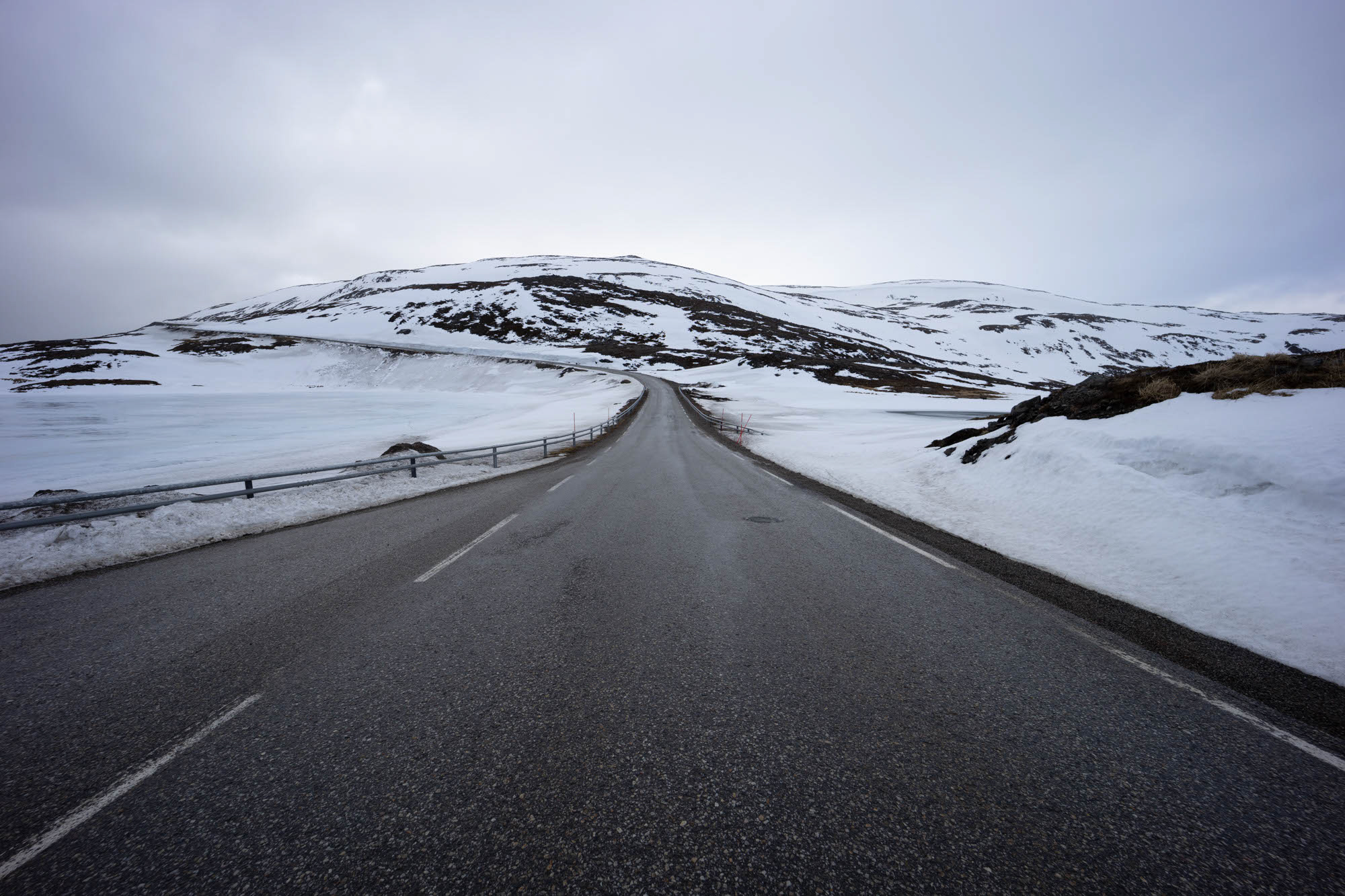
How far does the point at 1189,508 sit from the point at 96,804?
10.7 metres

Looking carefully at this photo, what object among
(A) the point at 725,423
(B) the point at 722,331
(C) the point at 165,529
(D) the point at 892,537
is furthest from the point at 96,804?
(B) the point at 722,331

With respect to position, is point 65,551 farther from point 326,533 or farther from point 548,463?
point 548,463

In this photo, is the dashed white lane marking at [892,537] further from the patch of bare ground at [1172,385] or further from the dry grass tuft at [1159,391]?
the dry grass tuft at [1159,391]

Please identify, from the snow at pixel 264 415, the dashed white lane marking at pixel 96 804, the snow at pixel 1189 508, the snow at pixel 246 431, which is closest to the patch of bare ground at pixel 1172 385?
the snow at pixel 1189 508

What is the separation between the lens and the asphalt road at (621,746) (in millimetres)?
2178

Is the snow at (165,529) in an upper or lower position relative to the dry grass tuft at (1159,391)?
lower

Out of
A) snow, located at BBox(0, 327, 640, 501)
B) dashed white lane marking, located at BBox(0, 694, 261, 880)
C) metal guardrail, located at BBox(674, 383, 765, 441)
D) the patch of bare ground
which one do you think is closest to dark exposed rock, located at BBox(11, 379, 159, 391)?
snow, located at BBox(0, 327, 640, 501)

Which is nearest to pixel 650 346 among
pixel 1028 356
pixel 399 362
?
pixel 399 362

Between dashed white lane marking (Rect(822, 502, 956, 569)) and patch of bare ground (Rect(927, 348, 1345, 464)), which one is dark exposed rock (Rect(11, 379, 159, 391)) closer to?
dashed white lane marking (Rect(822, 502, 956, 569))

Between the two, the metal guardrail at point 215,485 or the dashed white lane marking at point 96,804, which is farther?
the metal guardrail at point 215,485

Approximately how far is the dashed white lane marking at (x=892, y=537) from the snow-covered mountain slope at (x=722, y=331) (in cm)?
4822

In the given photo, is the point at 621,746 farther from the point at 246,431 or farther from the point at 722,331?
the point at 722,331

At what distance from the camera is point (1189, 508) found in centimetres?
656

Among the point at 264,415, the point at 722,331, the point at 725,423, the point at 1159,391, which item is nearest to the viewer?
the point at 1159,391
